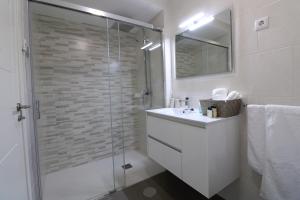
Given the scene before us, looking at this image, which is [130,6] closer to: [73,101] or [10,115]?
[73,101]

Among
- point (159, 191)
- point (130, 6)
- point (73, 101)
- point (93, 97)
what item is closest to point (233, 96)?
point (159, 191)

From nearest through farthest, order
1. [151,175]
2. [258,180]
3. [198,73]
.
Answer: [258,180] < [198,73] < [151,175]

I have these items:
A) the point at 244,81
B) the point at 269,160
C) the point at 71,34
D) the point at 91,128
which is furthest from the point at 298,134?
the point at 71,34

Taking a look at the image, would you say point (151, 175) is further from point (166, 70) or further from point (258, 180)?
point (166, 70)

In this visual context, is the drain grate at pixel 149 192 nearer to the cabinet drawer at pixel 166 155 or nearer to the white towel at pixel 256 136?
the cabinet drawer at pixel 166 155

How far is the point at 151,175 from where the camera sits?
195 cm

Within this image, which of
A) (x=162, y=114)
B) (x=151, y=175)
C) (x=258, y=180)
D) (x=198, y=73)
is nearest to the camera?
(x=258, y=180)

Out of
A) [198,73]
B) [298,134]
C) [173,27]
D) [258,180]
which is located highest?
[173,27]

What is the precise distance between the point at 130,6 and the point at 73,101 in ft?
5.23

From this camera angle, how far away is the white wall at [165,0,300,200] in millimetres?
990

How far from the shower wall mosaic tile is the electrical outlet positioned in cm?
175

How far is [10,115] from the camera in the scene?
845mm

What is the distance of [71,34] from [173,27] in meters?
1.51

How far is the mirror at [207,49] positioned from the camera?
1394 millimetres
